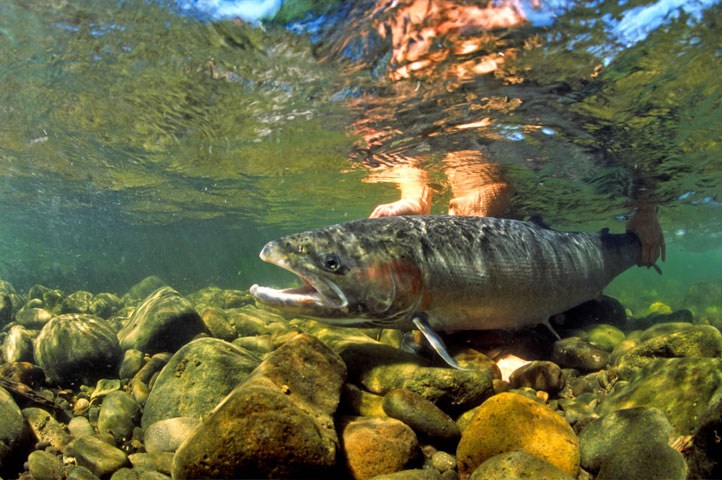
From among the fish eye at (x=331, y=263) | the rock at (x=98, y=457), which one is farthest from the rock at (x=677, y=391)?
the rock at (x=98, y=457)

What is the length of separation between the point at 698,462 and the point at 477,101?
713 cm

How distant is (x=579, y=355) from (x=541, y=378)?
4.08ft

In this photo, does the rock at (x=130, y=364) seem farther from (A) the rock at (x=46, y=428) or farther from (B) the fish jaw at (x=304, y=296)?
(B) the fish jaw at (x=304, y=296)

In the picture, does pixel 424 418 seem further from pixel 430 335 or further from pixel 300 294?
pixel 300 294

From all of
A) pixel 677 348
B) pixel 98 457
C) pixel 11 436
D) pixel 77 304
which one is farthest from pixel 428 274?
pixel 77 304

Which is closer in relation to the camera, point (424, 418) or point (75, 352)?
point (424, 418)

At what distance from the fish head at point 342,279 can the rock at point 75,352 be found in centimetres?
292

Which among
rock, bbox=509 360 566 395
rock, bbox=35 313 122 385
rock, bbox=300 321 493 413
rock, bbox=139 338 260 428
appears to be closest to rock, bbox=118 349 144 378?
rock, bbox=35 313 122 385

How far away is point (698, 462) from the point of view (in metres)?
2.04

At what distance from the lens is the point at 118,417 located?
11.8 ft

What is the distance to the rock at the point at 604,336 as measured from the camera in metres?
5.89

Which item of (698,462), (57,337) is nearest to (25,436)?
(57,337)

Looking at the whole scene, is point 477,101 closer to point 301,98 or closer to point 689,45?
point 689,45

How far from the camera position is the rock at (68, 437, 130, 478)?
2.68 meters
